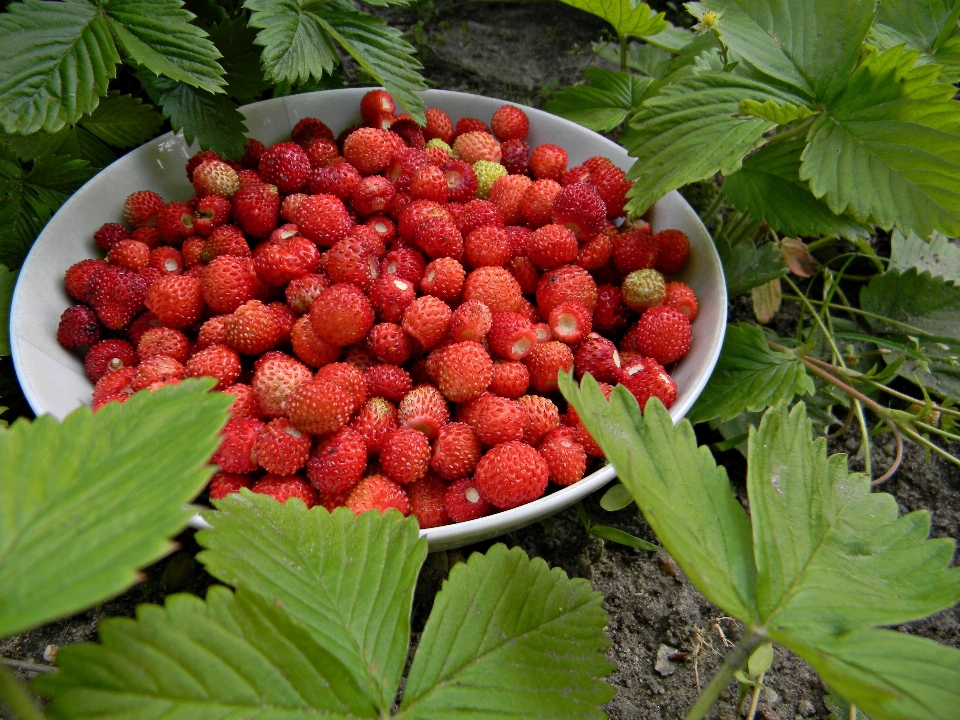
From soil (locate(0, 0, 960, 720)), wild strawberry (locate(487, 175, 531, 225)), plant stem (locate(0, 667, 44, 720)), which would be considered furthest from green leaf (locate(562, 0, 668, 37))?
plant stem (locate(0, 667, 44, 720))

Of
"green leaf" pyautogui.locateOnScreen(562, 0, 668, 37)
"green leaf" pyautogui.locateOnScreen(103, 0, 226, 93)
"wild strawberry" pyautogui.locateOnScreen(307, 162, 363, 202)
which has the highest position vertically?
"green leaf" pyautogui.locateOnScreen(562, 0, 668, 37)

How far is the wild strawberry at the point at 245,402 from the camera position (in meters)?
0.84

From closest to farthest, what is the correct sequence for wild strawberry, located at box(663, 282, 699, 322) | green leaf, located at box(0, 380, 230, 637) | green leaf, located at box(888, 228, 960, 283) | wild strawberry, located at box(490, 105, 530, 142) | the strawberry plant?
1. green leaf, located at box(0, 380, 230, 637)
2. the strawberry plant
3. wild strawberry, located at box(663, 282, 699, 322)
4. wild strawberry, located at box(490, 105, 530, 142)
5. green leaf, located at box(888, 228, 960, 283)

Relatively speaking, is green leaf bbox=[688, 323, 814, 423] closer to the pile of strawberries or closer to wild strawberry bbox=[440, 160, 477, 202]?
the pile of strawberries

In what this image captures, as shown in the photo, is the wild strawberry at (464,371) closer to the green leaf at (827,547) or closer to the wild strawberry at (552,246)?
the wild strawberry at (552,246)

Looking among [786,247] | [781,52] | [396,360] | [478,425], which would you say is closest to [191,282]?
[396,360]

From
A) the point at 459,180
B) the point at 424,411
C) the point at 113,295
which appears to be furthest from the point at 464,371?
the point at 113,295

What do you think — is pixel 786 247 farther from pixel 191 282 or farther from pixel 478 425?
pixel 191 282

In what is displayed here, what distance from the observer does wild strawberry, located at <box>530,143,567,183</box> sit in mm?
1113

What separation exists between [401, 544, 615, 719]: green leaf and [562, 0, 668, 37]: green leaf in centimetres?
90

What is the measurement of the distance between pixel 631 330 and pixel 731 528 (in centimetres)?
44

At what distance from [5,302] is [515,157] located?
81 centimetres

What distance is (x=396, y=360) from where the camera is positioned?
35.0 inches

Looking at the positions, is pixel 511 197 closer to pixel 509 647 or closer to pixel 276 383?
pixel 276 383
